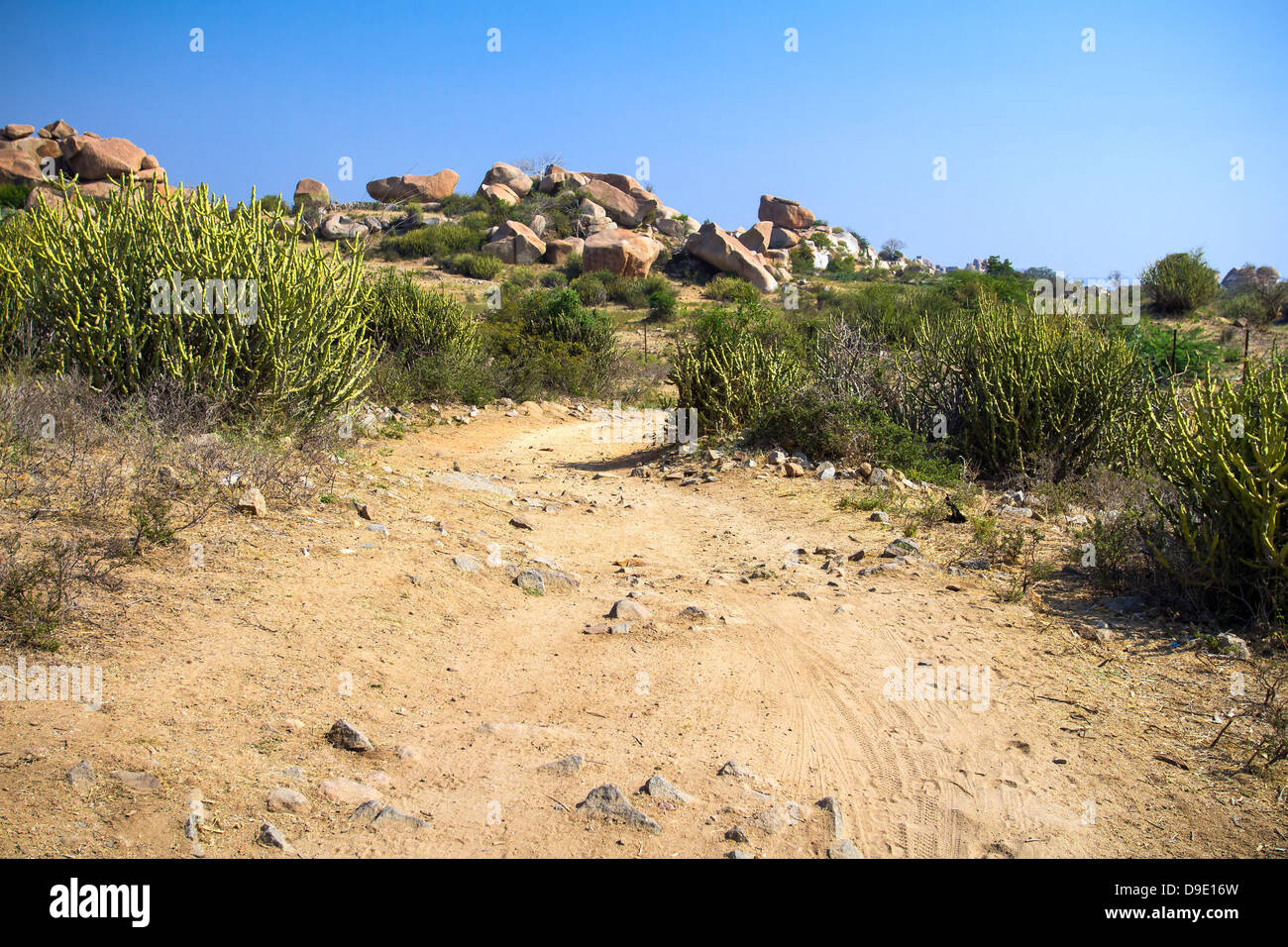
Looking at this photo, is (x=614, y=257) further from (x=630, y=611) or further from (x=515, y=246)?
(x=630, y=611)

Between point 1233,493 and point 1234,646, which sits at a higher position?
point 1233,493

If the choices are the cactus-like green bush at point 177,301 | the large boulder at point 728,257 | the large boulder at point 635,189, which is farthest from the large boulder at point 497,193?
the cactus-like green bush at point 177,301

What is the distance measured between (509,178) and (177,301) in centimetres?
3943

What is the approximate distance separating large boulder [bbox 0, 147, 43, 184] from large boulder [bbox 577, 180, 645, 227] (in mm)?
22525

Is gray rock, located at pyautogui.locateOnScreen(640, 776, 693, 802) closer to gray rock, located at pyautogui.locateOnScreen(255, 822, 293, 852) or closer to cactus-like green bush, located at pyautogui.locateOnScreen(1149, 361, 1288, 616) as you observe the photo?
gray rock, located at pyautogui.locateOnScreen(255, 822, 293, 852)

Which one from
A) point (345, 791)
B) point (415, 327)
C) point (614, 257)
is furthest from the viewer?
point (614, 257)

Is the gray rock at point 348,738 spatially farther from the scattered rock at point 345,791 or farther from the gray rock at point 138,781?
the gray rock at point 138,781

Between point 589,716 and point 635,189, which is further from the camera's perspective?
point 635,189

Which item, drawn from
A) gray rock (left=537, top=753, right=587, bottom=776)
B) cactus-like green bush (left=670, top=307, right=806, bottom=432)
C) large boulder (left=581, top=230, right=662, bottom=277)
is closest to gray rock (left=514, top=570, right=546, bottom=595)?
gray rock (left=537, top=753, right=587, bottom=776)

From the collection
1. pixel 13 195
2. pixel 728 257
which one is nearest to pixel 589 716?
pixel 728 257

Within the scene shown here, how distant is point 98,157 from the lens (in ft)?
112

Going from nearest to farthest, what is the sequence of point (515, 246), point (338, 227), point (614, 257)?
point (614, 257)
point (515, 246)
point (338, 227)

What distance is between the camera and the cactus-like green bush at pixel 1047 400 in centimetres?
804

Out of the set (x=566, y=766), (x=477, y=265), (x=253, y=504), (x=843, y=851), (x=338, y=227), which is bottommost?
(x=843, y=851)
